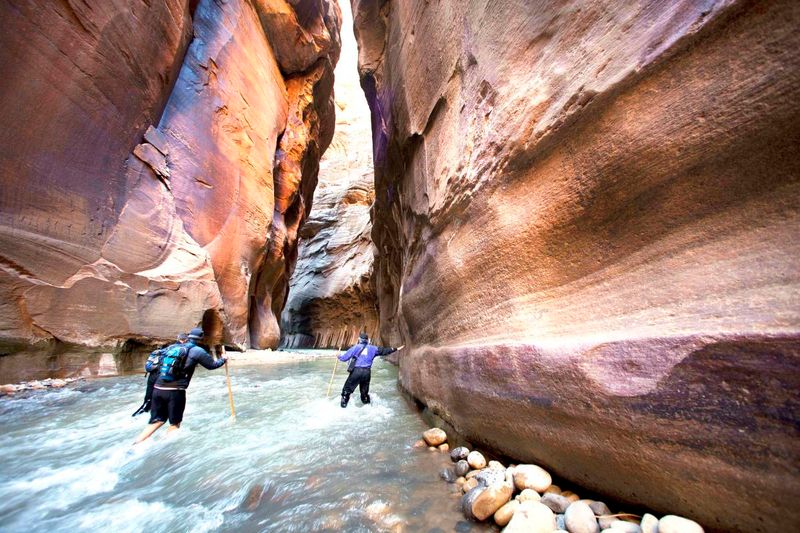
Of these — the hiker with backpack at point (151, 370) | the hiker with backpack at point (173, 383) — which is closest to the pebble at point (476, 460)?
the hiker with backpack at point (173, 383)

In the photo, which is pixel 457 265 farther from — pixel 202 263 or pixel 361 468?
pixel 202 263

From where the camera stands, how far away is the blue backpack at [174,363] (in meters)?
4.36

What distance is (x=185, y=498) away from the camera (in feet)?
8.87

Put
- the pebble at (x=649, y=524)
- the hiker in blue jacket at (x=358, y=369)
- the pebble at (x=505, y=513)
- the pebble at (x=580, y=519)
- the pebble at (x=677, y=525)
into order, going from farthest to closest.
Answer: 1. the hiker in blue jacket at (x=358, y=369)
2. the pebble at (x=505, y=513)
3. the pebble at (x=580, y=519)
4. the pebble at (x=649, y=524)
5. the pebble at (x=677, y=525)

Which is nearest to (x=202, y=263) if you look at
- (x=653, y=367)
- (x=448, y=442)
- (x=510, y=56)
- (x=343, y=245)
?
(x=448, y=442)

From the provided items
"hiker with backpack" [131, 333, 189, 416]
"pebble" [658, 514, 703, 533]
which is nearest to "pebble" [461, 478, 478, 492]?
"pebble" [658, 514, 703, 533]

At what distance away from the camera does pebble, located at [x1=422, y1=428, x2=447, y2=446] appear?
12.1ft

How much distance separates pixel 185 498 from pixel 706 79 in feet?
15.5

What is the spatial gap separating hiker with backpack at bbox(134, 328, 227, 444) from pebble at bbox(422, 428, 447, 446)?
3005 mm

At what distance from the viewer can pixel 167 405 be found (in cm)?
429

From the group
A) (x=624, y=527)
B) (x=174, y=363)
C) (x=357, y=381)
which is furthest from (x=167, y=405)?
(x=624, y=527)

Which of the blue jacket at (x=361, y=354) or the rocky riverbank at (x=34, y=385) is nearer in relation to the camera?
the rocky riverbank at (x=34, y=385)

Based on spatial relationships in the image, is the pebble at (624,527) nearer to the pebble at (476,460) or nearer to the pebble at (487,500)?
the pebble at (487,500)

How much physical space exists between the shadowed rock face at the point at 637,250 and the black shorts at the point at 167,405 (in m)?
3.56
